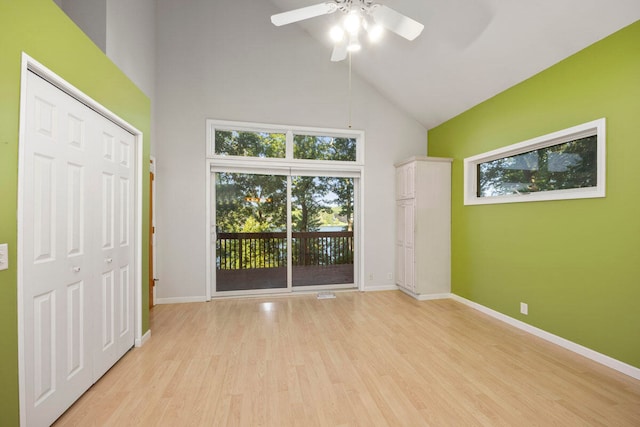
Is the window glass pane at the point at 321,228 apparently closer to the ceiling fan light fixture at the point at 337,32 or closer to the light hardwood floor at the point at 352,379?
the light hardwood floor at the point at 352,379

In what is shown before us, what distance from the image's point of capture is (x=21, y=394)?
145 cm

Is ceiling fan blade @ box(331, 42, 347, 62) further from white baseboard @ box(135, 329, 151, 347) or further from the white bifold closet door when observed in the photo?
white baseboard @ box(135, 329, 151, 347)

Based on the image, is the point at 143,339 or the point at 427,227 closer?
the point at 143,339

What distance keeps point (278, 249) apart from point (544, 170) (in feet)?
12.3

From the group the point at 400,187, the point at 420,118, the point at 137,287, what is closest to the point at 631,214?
the point at 400,187

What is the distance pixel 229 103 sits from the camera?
434 centimetres

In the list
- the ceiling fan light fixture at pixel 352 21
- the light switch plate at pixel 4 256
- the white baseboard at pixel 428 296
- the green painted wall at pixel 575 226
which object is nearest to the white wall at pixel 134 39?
the light switch plate at pixel 4 256

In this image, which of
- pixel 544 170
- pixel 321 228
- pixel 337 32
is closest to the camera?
pixel 337 32

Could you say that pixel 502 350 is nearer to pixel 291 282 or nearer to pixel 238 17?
pixel 291 282

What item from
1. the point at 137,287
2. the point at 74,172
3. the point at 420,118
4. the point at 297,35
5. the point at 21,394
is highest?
the point at 297,35

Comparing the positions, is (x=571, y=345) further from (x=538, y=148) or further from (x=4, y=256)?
(x=4, y=256)

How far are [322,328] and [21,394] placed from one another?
2420mm

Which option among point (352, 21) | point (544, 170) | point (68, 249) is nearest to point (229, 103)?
point (352, 21)

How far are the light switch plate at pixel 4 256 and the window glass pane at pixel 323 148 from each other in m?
3.61
